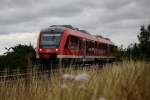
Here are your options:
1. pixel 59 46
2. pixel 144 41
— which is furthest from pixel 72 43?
pixel 144 41

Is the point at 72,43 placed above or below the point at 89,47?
above

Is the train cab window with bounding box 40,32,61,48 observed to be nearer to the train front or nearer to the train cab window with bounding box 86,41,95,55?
the train front

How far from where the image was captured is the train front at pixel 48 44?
2661 centimetres

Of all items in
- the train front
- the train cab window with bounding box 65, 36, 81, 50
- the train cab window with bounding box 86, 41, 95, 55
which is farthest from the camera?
the train cab window with bounding box 86, 41, 95, 55

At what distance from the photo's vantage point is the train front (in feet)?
87.3

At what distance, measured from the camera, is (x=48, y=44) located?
2695cm

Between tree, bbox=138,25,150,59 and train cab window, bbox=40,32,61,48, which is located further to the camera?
tree, bbox=138,25,150,59

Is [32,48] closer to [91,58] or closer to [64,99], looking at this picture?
[91,58]

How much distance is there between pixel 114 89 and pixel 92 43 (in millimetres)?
25764

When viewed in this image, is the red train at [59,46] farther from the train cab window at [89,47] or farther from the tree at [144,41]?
the tree at [144,41]

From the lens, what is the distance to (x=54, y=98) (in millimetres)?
6293

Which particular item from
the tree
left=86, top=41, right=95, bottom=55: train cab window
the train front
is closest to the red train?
the train front

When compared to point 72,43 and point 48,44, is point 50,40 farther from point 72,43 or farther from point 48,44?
point 72,43

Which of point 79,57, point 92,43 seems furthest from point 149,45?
point 79,57
